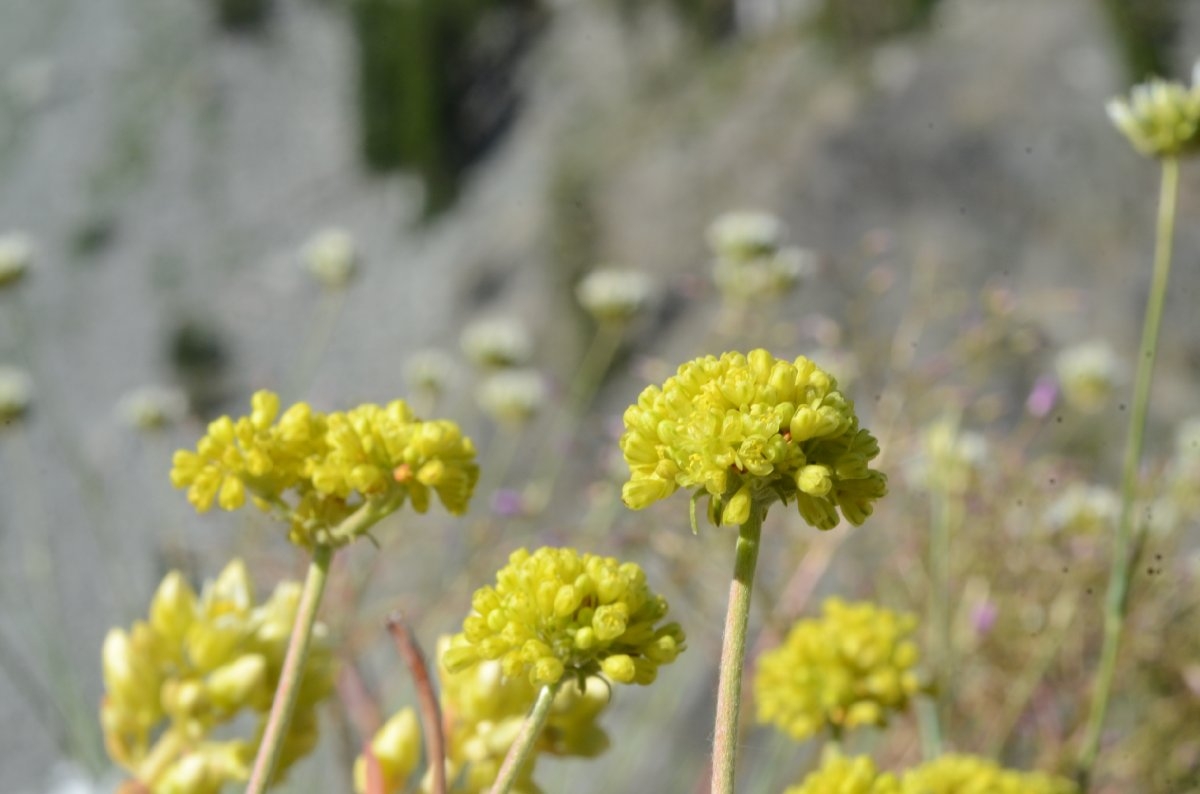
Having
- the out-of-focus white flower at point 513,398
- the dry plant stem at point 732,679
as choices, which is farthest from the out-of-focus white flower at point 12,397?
the dry plant stem at point 732,679

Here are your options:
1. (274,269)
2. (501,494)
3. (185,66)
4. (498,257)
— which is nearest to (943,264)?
(498,257)

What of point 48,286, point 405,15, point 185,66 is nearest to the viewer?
point 48,286

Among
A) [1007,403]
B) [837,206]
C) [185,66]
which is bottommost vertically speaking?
[1007,403]

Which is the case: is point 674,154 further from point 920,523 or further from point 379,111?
point 920,523

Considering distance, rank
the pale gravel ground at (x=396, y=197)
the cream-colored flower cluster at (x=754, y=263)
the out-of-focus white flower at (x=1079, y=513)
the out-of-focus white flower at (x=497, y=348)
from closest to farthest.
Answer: the out-of-focus white flower at (x=1079, y=513)
the cream-colored flower cluster at (x=754, y=263)
the out-of-focus white flower at (x=497, y=348)
the pale gravel ground at (x=396, y=197)

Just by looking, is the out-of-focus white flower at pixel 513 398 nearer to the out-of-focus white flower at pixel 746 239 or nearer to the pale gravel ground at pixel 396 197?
the out-of-focus white flower at pixel 746 239

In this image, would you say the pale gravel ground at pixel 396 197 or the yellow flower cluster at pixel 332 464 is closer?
the yellow flower cluster at pixel 332 464

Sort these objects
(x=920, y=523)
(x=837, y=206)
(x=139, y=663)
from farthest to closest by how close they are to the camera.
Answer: (x=837, y=206), (x=920, y=523), (x=139, y=663)
